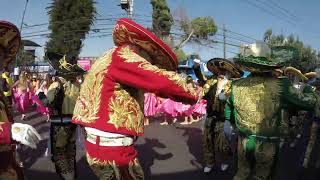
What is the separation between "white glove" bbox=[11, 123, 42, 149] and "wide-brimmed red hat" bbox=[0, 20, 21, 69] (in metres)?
0.78

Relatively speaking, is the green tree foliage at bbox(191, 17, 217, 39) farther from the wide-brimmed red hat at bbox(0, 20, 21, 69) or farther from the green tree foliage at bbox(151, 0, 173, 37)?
the wide-brimmed red hat at bbox(0, 20, 21, 69)

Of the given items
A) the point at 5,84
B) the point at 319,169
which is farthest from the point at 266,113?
the point at 5,84

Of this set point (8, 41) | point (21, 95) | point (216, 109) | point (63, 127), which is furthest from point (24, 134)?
point (21, 95)

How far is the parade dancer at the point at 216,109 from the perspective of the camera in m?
7.15

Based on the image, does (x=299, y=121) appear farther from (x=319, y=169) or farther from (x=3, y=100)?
(x=3, y=100)

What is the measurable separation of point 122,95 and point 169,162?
5045mm

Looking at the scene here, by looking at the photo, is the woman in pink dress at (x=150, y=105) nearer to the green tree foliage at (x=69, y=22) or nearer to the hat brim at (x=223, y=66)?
the hat brim at (x=223, y=66)

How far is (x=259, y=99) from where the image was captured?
443 centimetres

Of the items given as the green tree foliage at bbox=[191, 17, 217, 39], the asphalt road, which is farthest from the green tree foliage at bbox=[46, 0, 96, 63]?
the asphalt road

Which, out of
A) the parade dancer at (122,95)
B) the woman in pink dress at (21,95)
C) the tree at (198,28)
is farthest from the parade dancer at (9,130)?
the tree at (198,28)

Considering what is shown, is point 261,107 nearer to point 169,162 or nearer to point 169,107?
point 169,162

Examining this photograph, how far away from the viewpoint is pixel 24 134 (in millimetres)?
2506

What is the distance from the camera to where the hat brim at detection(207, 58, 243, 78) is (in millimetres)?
7156

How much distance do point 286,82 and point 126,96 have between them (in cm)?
196
